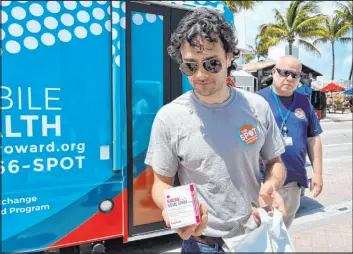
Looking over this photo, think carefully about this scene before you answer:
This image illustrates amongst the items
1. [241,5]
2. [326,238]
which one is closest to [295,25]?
[241,5]

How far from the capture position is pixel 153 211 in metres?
3.01

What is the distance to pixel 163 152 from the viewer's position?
1.48 meters

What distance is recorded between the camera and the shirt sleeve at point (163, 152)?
1.48 m

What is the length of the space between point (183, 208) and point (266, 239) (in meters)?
0.35

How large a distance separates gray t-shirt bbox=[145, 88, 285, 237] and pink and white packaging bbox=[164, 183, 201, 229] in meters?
0.24

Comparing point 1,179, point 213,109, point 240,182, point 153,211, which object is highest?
point 213,109

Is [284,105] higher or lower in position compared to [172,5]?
lower

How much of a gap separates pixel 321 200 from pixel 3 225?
4769 mm

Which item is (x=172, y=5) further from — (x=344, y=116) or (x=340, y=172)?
(x=344, y=116)

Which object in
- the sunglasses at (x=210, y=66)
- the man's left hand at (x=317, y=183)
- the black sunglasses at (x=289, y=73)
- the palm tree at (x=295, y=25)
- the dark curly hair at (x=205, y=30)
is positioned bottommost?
the man's left hand at (x=317, y=183)

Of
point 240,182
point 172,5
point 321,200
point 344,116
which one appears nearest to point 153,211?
point 240,182

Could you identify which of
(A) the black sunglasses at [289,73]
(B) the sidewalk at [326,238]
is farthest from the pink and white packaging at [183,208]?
(B) the sidewalk at [326,238]

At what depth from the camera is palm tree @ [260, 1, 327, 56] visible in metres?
26.5

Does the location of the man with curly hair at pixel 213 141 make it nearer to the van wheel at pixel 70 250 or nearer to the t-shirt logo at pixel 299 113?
the t-shirt logo at pixel 299 113
